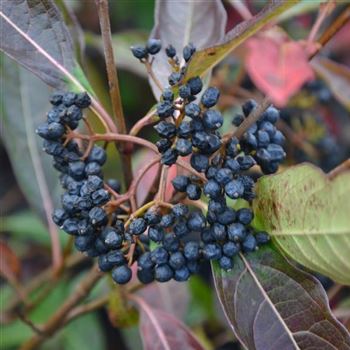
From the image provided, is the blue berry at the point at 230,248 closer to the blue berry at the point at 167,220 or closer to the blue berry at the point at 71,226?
the blue berry at the point at 167,220

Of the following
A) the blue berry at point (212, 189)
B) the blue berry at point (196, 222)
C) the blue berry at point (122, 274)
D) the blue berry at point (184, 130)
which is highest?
the blue berry at point (184, 130)

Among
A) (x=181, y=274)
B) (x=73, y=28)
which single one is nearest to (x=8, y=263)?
(x=73, y=28)

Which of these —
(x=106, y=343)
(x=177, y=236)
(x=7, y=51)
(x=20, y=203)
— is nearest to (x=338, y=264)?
(x=177, y=236)

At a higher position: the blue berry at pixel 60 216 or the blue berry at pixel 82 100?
the blue berry at pixel 82 100

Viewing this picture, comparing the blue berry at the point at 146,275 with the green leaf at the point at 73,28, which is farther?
the green leaf at the point at 73,28

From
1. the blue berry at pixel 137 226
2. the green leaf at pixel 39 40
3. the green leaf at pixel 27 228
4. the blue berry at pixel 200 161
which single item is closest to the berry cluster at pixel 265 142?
the blue berry at pixel 200 161

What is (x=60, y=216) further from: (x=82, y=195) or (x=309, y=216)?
(x=309, y=216)

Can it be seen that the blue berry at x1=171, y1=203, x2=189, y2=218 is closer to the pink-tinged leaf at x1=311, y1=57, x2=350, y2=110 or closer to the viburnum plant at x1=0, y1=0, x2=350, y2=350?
the viburnum plant at x1=0, y1=0, x2=350, y2=350
